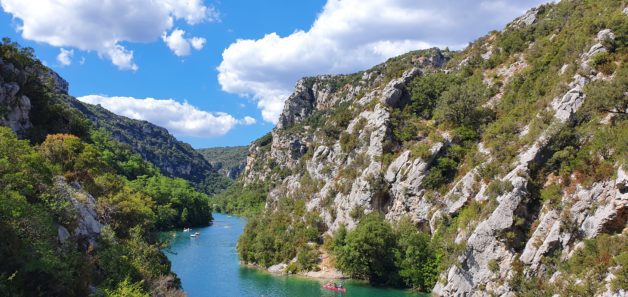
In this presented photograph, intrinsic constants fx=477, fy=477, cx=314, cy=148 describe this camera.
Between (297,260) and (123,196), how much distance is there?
94.8 ft

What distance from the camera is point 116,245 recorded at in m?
35.8

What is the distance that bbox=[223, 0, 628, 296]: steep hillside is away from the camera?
3991 cm

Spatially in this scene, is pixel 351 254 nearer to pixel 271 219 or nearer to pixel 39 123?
pixel 271 219

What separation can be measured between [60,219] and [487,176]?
1613 inches

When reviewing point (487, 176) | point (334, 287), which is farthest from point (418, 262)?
point (487, 176)

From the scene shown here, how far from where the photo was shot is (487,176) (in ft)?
170

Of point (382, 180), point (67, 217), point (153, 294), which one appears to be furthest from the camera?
point (382, 180)

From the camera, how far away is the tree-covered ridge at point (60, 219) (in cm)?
2441

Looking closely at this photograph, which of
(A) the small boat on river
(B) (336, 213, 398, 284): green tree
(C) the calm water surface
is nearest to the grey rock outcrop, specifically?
Result: (C) the calm water surface

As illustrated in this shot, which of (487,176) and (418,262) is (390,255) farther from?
(487,176)

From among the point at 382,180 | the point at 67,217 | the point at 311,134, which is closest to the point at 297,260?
the point at 382,180

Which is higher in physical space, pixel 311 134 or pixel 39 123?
pixel 311 134

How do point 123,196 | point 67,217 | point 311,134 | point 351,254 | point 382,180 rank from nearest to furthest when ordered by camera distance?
point 67,217, point 123,196, point 351,254, point 382,180, point 311,134

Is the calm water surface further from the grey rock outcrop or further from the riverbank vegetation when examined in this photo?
the grey rock outcrop
